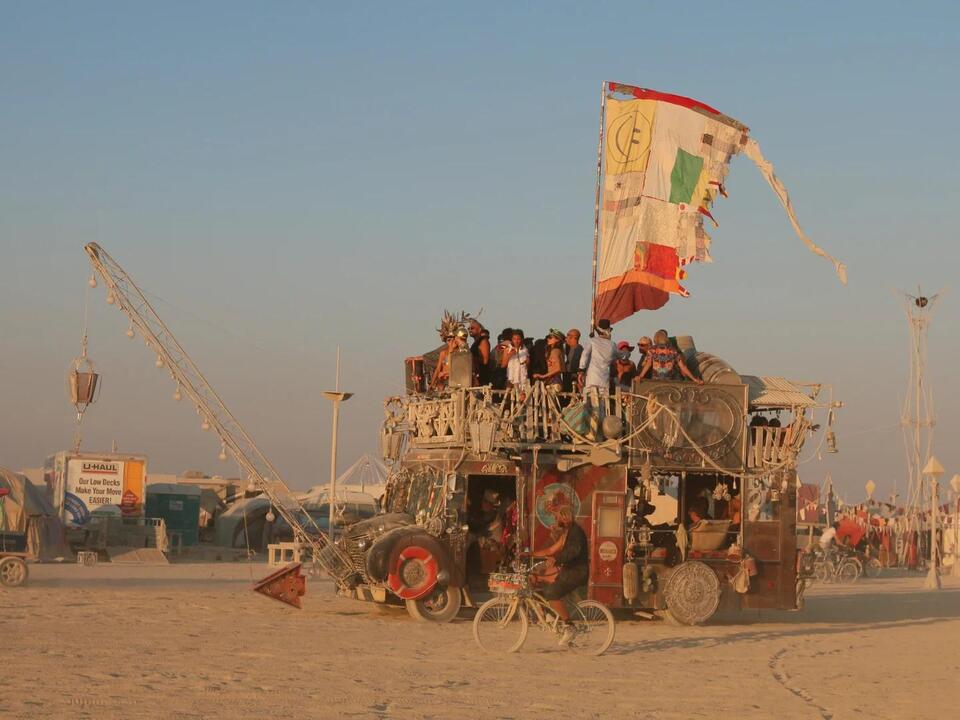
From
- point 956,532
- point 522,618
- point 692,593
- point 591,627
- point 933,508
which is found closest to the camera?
point 522,618

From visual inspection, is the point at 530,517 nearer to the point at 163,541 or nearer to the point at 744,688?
the point at 744,688

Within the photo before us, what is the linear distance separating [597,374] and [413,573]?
166 inches

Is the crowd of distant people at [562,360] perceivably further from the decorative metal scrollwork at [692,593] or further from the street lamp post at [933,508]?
the street lamp post at [933,508]

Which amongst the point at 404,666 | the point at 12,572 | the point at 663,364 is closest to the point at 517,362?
the point at 663,364

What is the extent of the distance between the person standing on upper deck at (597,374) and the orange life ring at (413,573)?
10.5 ft

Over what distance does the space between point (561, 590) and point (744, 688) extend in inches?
132

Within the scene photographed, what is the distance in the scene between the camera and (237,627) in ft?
64.3

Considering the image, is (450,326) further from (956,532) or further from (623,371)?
(956,532)

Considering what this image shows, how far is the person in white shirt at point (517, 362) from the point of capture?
22156mm

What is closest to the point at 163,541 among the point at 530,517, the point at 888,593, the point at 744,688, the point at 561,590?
the point at 888,593

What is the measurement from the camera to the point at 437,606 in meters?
21.5

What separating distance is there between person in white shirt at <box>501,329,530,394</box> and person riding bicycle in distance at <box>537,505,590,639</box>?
13.0 feet

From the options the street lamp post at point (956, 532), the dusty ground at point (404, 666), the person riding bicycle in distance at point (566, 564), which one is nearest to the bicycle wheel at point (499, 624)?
the dusty ground at point (404, 666)

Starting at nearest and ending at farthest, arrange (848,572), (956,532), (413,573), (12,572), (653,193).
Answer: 1. (413,573)
2. (653,193)
3. (12,572)
4. (848,572)
5. (956,532)
